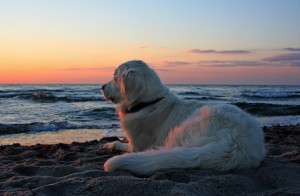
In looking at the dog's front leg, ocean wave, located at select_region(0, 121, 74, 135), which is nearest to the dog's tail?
the dog's front leg

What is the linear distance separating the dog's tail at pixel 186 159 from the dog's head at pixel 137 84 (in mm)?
1313

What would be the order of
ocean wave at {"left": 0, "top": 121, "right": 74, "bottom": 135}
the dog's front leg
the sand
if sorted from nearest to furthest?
the sand < the dog's front leg < ocean wave at {"left": 0, "top": 121, "right": 74, "bottom": 135}

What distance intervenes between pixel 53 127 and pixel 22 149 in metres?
4.47

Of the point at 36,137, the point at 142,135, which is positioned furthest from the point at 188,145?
the point at 36,137

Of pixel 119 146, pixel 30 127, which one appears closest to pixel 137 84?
pixel 119 146

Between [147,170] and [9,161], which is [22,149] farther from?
[147,170]

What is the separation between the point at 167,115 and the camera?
4715 millimetres

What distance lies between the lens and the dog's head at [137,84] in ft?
Answer: 15.3

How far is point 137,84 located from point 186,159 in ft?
5.00

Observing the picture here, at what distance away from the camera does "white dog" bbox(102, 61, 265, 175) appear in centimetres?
344

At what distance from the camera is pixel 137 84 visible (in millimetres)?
4672

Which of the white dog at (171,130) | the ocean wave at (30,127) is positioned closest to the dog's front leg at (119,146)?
the white dog at (171,130)

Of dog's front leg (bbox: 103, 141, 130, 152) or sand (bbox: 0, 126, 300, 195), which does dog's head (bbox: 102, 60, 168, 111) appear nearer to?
dog's front leg (bbox: 103, 141, 130, 152)

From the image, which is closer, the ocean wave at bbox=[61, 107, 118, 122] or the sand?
the sand
